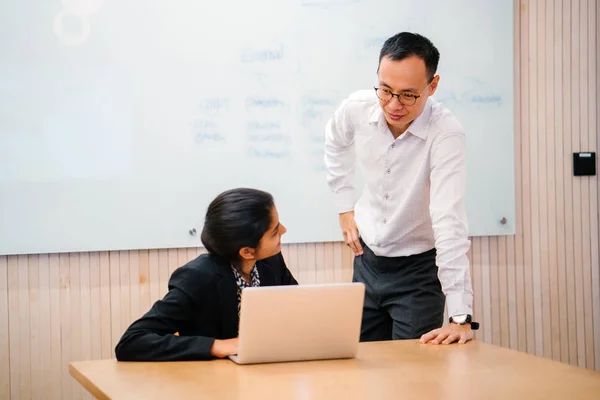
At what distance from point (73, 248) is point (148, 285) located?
1.10 ft

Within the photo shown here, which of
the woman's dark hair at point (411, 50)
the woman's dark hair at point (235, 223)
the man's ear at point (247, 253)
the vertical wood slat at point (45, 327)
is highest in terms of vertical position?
the woman's dark hair at point (411, 50)

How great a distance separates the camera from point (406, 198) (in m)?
2.60

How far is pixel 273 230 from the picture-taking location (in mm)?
2301

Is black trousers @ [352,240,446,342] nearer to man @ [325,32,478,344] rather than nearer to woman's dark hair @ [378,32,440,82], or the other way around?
man @ [325,32,478,344]

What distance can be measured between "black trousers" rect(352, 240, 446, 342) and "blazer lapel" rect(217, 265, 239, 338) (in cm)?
58

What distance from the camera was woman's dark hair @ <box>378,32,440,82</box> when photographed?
239cm

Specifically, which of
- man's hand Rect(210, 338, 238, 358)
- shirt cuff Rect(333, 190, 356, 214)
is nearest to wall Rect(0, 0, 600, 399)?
shirt cuff Rect(333, 190, 356, 214)

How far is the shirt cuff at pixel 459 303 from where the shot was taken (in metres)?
2.26

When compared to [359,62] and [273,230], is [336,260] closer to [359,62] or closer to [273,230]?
[359,62]

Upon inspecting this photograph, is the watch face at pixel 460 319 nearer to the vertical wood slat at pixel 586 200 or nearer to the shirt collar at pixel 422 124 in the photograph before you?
the shirt collar at pixel 422 124

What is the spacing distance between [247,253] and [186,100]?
48.2 inches

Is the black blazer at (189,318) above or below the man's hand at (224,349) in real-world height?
above

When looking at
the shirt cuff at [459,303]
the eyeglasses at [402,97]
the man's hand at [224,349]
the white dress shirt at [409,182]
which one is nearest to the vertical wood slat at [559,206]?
the white dress shirt at [409,182]

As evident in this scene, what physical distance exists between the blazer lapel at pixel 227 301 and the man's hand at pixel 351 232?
635mm
